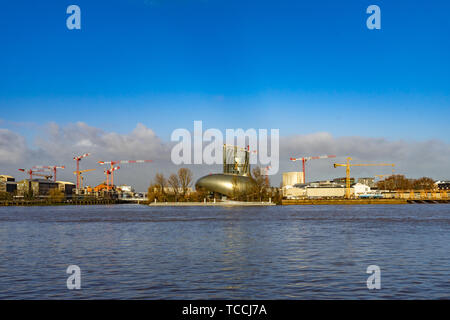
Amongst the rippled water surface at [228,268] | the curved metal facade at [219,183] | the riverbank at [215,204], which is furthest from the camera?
the curved metal facade at [219,183]

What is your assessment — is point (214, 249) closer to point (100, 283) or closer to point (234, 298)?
point (100, 283)

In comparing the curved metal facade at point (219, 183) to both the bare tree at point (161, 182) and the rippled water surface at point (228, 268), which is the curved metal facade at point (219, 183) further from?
the rippled water surface at point (228, 268)

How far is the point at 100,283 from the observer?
14.6 m

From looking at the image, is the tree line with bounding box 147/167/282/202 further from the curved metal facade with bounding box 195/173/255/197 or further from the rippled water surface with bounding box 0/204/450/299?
the rippled water surface with bounding box 0/204/450/299

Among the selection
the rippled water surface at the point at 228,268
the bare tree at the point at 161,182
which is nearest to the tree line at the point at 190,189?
the bare tree at the point at 161,182

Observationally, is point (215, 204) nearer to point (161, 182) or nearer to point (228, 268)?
point (161, 182)

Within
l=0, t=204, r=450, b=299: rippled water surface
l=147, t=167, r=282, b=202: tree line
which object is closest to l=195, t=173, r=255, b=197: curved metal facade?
l=147, t=167, r=282, b=202: tree line

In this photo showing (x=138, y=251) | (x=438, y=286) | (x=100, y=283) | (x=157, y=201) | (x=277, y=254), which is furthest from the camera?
(x=157, y=201)

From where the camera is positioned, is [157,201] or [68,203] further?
[68,203]

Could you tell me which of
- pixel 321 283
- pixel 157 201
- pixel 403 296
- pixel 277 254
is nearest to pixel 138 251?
pixel 277 254

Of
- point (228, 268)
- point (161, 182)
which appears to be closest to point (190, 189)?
point (161, 182)

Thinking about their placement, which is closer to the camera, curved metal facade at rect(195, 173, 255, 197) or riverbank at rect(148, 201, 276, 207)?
riverbank at rect(148, 201, 276, 207)

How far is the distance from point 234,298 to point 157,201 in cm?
13897

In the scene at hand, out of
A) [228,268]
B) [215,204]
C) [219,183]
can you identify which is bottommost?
[215,204]
